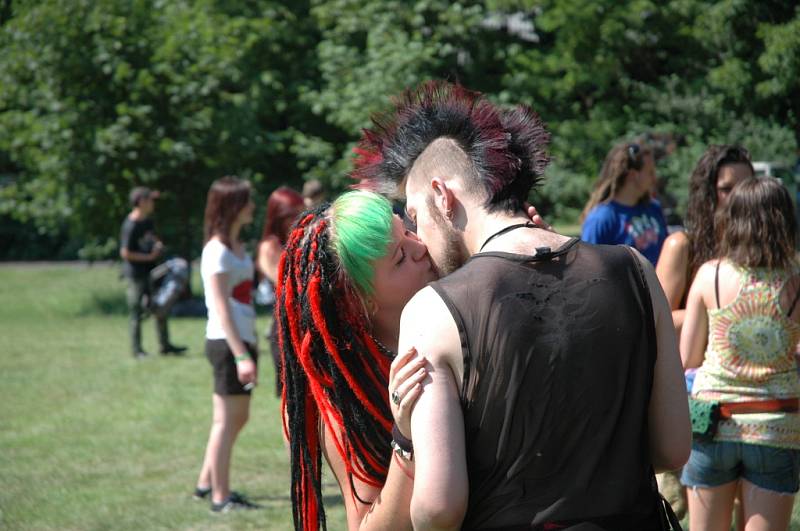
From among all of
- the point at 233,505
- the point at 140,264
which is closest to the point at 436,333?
the point at 233,505

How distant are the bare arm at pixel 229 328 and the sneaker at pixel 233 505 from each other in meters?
0.80

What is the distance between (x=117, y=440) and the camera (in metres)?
7.68

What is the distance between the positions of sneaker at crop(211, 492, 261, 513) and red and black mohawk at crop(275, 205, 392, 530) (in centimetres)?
355

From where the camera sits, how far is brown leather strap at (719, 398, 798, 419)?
351 cm

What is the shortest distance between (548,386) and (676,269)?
2.37 m

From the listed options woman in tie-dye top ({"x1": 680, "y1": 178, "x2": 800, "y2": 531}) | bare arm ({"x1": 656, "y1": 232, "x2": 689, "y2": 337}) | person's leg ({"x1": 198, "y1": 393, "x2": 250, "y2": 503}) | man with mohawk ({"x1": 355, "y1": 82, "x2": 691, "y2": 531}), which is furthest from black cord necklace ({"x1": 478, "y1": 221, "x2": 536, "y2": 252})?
person's leg ({"x1": 198, "y1": 393, "x2": 250, "y2": 503})

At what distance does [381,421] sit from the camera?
2.29 m

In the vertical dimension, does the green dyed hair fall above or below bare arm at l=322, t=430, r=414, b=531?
above

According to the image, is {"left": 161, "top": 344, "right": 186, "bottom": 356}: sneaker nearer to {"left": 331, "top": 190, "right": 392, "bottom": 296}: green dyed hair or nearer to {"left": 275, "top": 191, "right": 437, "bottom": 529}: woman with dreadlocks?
{"left": 275, "top": 191, "right": 437, "bottom": 529}: woman with dreadlocks

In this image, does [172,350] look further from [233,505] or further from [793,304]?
[793,304]

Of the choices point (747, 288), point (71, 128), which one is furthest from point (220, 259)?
point (71, 128)

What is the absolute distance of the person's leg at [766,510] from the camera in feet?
11.3

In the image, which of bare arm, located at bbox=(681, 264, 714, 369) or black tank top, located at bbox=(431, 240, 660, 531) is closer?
black tank top, located at bbox=(431, 240, 660, 531)

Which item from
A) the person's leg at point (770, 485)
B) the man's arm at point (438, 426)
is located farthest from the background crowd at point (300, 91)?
the man's arm at point (438, 426)
